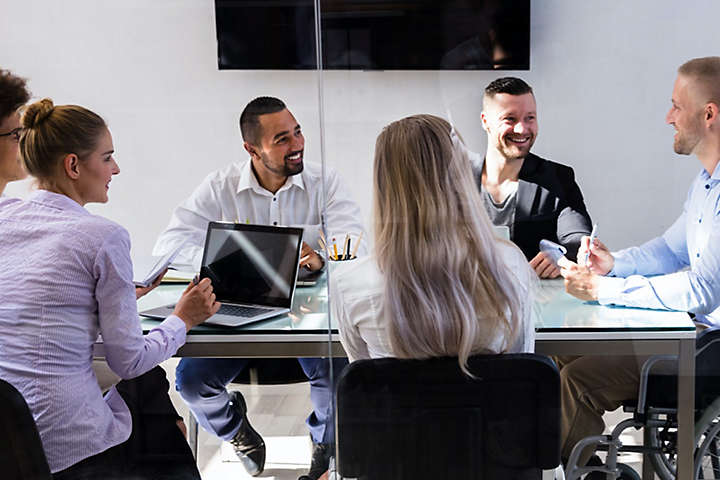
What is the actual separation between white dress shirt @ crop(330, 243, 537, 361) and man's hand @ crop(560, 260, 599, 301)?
0.10m

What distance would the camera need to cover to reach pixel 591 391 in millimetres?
1795

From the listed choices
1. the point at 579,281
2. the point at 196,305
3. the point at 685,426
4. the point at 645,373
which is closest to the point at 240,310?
the point at 196,305

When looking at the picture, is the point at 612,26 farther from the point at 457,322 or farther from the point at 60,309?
the point at 60,309

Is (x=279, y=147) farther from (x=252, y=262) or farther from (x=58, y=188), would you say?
(x=58, y=188)

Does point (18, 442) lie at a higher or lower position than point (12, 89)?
lower

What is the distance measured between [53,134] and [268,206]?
538 millimetres

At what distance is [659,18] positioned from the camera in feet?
5.43

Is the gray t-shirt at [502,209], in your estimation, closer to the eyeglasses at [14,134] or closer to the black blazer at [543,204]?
the black blazer at [543,204]

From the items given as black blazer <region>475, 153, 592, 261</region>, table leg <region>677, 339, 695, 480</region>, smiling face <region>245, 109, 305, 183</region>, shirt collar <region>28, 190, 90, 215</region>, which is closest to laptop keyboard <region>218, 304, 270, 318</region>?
smiling face <region>245, 109, 305, 183</region>

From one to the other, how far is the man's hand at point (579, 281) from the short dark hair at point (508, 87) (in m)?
0.41

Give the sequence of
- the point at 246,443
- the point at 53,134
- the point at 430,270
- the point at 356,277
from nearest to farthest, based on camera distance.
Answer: the point at 430,270
the point at 356,277
the point at 53,134
the point at 246,443

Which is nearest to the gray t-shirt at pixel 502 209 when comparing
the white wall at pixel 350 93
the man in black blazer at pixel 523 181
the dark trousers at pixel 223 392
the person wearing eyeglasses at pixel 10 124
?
the man in black blazer at pixel 523 181

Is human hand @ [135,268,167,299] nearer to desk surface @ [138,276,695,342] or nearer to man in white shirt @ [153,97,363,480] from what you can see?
man in white shirt @ [153,97,363,480]

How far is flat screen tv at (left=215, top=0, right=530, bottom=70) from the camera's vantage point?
1.67m
